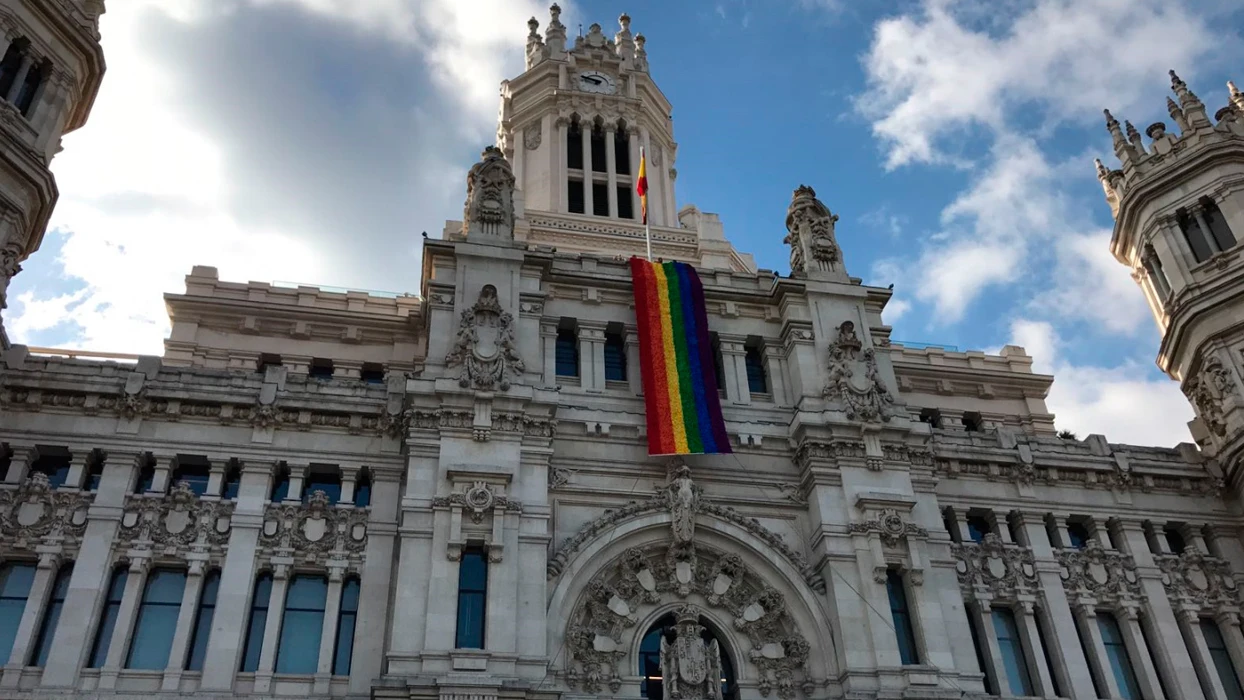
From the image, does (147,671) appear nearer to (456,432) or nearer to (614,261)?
(456,432)

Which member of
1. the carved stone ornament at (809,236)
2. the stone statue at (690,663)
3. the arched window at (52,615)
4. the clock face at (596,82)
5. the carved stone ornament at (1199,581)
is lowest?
the stone statue at (690,663)

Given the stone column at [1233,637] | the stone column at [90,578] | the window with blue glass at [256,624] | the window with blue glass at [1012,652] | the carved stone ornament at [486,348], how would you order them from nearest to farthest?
the stone column at [90,578] < the window with blue glass at [256,624] < the carved stone ornament at [486,348] < the window with blue glass at [1012,652] < the stone column at [1233,637]

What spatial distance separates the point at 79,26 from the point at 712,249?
31.7 meters

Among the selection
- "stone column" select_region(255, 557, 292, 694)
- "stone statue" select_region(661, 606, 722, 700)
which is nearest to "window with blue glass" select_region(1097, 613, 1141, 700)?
"stone statue" select_region(661, 606, 722, 700)

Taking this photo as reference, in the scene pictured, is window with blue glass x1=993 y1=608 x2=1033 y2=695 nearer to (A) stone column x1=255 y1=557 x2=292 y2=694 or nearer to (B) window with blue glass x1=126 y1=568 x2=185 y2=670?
(A) stone column x1=255 y1=557 x2=292 y2=694

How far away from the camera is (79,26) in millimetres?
40844

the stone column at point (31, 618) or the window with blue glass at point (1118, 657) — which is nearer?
the stone column at point (31, 618)

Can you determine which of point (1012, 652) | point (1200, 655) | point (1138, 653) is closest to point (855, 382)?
point (1012, 652)

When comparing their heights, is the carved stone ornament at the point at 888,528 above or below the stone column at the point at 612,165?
below

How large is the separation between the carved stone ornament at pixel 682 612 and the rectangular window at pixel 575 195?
3577 cm

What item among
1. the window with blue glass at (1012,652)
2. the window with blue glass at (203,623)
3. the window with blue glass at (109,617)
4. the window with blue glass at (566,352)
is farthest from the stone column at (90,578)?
the window with blue glass at (1012,652)

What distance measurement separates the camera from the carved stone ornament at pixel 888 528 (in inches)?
1344

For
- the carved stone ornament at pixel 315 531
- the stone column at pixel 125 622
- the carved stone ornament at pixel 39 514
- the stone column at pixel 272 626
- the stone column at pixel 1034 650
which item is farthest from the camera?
the stone column at pixel 1034 650

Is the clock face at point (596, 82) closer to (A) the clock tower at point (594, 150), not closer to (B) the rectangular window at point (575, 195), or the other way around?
(A) the clock tower at point (594, 150)
